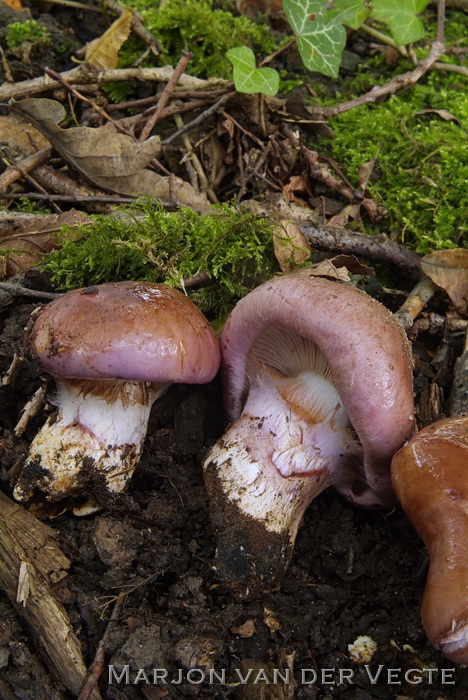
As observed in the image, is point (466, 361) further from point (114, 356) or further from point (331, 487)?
point (114, 356)

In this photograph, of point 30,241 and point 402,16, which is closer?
point 30,241

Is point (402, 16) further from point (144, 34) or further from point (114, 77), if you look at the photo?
point (114, 77)

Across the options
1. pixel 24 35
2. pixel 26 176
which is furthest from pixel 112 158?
pixel 24 35

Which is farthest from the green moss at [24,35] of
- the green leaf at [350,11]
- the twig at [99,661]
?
the twig at [99,661]

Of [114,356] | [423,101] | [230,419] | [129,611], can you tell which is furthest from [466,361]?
[423,101]

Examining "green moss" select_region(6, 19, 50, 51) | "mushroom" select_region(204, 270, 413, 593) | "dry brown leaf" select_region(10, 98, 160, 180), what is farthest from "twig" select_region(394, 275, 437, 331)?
"green moss" select_region(6, 19, 50, 51)

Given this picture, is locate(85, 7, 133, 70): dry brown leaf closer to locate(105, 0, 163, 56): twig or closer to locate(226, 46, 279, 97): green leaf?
locate(105, 0, 163, 56): twig
